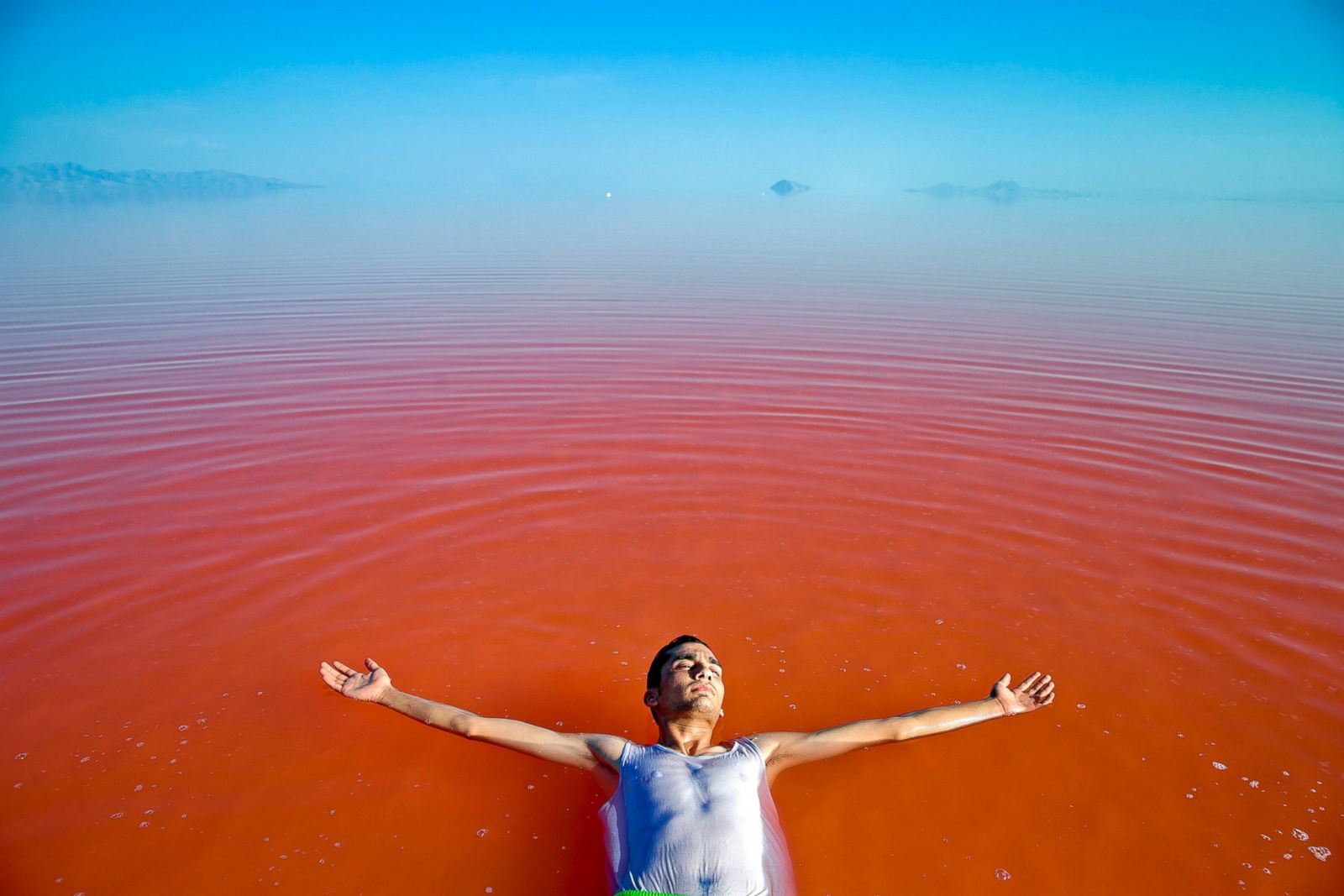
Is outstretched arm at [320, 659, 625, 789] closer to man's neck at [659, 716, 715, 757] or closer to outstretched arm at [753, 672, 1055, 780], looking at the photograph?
man's neck at [659, 716, 715, 757]

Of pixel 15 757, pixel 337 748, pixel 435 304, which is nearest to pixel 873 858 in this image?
pixel 337 748

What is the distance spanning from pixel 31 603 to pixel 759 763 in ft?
16.3

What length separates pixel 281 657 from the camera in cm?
471

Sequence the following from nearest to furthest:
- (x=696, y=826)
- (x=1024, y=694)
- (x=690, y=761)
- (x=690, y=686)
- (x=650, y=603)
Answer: (x=696, y=826) → (x=690, y=761) → (x=690, y=686) → (x=1024, y=694) → (x=650, y=603)

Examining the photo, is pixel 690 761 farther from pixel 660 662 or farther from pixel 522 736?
pixel 522 736

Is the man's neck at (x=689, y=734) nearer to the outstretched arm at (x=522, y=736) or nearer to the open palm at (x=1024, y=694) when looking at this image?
the outstretched arm at (x=522, y=736)

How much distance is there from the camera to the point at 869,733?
373 cm

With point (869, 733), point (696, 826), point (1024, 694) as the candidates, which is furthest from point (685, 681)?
point (1024, 694)

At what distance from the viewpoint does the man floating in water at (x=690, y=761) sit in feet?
9.73

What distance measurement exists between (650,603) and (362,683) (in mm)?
2053

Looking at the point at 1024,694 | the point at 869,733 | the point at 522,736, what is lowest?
the point at 522,736

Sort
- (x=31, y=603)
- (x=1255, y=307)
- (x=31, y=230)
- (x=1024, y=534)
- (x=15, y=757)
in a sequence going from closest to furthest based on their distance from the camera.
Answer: (x=15, y=757), (x=31, y=603), (x=1024, y=534), (x=1255, y=307), (x=31, y=230)

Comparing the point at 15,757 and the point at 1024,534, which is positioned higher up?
the point at 1024,534

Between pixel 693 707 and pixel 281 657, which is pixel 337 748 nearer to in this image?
pixel 281 657
